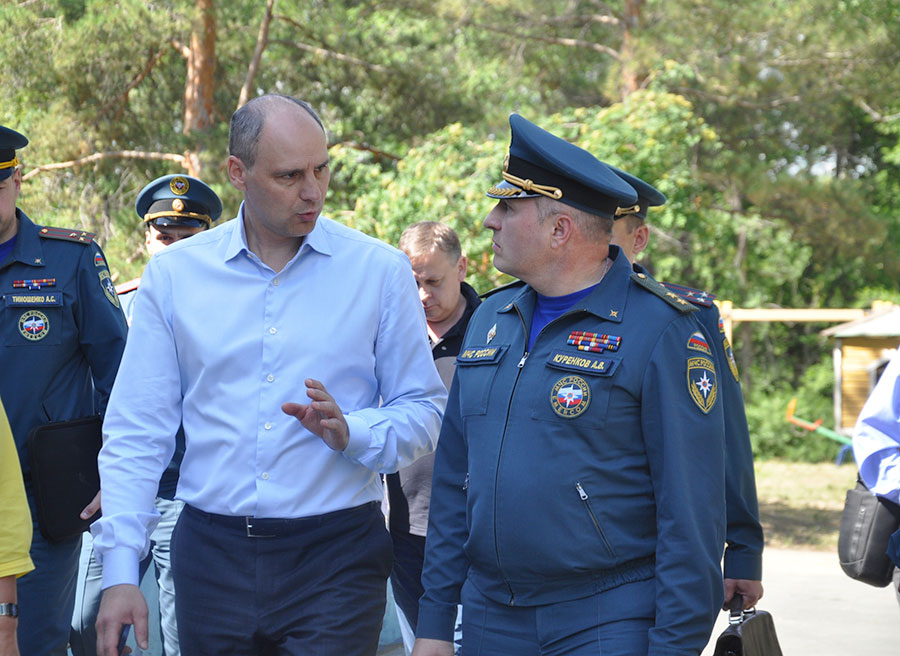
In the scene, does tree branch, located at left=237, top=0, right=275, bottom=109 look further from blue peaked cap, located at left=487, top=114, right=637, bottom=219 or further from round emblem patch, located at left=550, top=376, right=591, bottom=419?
round emblem patch, located at left=550, top=376, right=591, bottom=419

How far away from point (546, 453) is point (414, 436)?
0.48 meters

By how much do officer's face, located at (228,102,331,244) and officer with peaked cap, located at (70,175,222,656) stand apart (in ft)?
4.81

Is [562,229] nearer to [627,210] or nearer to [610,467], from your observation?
[610,467]

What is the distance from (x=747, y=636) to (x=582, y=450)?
2.91 ft

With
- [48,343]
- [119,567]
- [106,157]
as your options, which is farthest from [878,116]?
[119,567]

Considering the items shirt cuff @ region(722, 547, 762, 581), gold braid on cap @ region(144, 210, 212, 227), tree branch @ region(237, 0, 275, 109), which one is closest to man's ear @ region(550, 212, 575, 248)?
shirt cuff @ region(722, 547, 762, 581)

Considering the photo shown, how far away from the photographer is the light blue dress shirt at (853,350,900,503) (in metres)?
4.15

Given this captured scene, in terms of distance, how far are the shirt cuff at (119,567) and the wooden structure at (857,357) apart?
18.0m

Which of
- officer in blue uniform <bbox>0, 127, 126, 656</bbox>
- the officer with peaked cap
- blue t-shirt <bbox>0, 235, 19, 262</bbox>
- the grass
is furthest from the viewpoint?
the grass

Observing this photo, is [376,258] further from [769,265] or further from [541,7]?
[769,265]

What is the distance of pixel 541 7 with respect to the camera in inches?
798

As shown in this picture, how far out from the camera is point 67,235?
3.97m

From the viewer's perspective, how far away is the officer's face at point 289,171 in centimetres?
300

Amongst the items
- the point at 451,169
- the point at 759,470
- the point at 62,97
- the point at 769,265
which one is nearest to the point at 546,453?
the point at 451,169
